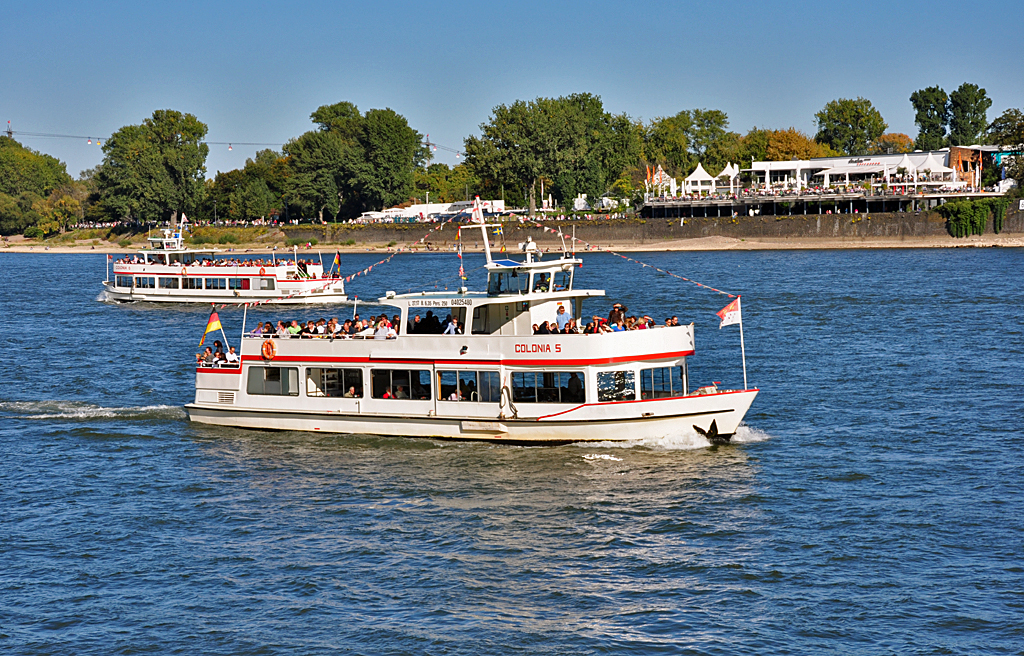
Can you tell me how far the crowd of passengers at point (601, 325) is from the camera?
3195 centimetres

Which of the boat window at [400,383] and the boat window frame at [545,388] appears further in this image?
the boat window at [400,383]

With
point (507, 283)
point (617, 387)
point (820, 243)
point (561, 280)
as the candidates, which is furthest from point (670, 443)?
point (820, 243)

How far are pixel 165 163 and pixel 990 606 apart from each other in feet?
642

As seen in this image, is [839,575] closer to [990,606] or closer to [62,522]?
[990,606]

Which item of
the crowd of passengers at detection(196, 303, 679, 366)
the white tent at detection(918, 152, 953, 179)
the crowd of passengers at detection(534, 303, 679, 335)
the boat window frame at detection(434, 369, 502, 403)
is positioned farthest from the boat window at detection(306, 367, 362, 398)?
the white tent at detection(918, 152, 953, 179)

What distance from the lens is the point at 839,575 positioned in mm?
22734

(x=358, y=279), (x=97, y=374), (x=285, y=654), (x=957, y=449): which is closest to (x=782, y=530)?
(x=957, y=449)

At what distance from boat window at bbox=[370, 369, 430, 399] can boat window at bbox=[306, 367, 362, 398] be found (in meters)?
0.69

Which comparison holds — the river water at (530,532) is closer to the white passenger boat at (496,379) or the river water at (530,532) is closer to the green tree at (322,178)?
the white passenger boat at (496,379)

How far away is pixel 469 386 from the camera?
3347cm

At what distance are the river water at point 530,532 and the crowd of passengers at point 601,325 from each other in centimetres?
359

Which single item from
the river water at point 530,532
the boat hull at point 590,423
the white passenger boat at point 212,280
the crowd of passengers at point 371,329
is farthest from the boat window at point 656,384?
the white passenger boat at point 212,280

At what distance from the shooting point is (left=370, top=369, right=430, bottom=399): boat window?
111 ft

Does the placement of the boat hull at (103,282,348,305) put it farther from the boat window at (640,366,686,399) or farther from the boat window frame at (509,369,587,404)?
the boat window at (640,366,686,399)
